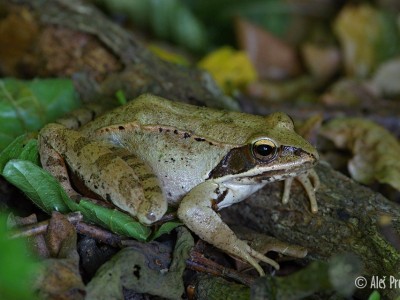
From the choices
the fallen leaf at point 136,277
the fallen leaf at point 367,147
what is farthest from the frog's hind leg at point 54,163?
the fallen leaf at point 367,147

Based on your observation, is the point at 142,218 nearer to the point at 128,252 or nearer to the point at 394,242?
the point at 128,252

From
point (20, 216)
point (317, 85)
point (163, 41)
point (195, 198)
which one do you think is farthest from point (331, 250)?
point (163, 41)

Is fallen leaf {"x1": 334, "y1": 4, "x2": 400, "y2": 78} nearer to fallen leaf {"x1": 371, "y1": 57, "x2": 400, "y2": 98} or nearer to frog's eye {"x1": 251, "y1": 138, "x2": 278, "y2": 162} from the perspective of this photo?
fallen leaf {"x1": 371, "y1": 57, "x2": 400, "y2": 98}

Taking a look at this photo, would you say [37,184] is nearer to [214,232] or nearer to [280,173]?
[214,232]

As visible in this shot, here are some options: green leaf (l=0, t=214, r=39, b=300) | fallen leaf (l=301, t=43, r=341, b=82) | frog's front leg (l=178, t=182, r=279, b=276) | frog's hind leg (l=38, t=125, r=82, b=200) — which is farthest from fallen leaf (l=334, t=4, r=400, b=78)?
green leaf (l=0, t=214, r=39, b=300)

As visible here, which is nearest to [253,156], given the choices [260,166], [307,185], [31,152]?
[260,166]

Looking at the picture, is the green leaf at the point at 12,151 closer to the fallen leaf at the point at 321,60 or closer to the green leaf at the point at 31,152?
the green leaf at the point at 31,152
